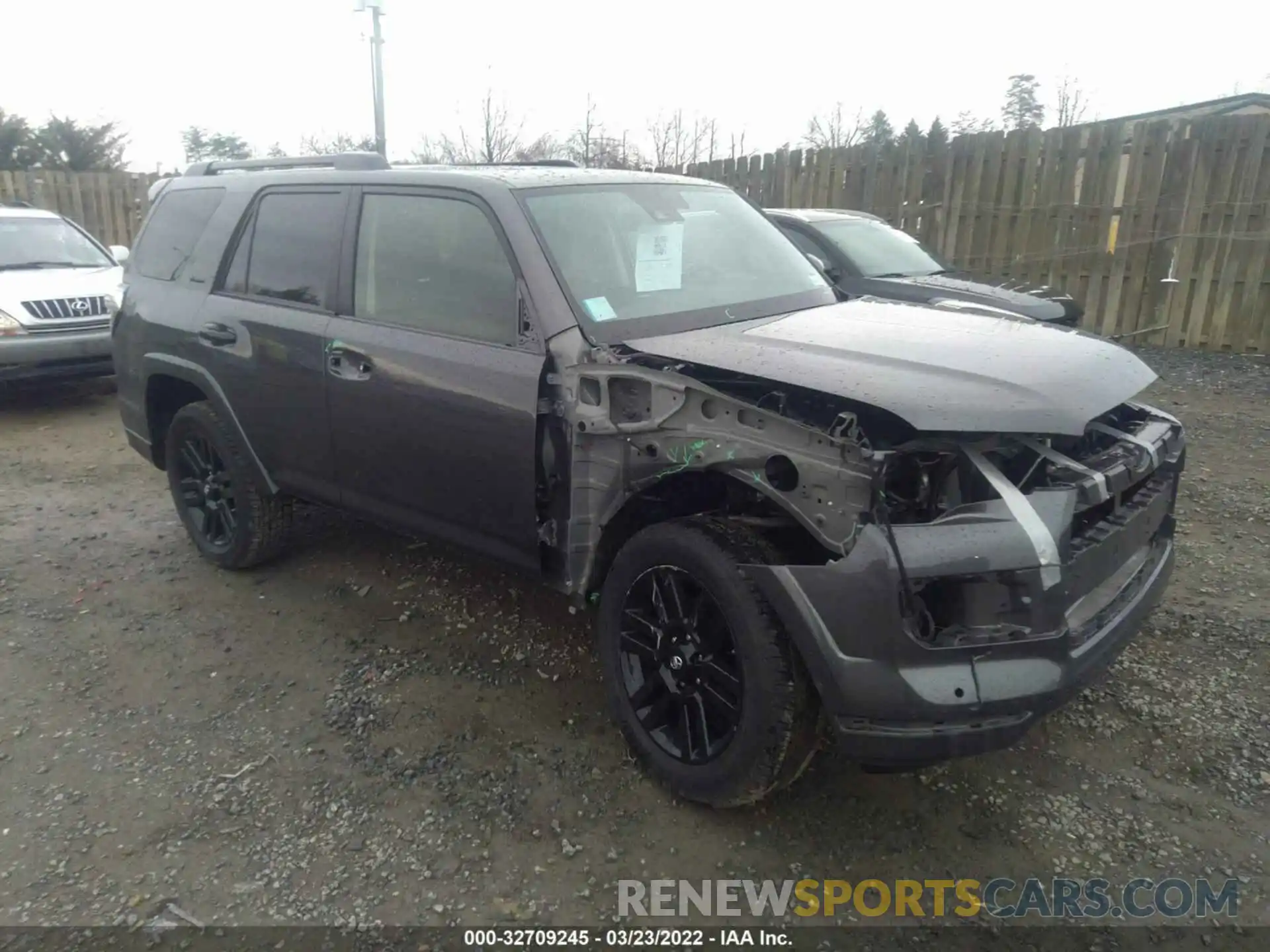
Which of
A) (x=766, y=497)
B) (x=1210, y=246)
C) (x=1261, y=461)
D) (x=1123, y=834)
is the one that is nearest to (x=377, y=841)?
(x=766, y=497)

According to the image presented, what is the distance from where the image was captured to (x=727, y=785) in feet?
8.44

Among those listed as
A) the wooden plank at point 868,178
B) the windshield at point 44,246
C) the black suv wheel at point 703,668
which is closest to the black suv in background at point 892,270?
the wooden plank at point 868,178

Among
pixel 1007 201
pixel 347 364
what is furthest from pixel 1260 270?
pixel 347 364

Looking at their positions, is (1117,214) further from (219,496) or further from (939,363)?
(219,496)

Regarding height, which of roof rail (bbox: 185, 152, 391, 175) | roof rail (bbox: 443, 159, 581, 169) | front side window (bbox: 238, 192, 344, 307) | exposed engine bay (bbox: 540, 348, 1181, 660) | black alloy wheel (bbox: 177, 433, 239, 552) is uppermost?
roof rail (bbox: 443, 159, 581, 169)

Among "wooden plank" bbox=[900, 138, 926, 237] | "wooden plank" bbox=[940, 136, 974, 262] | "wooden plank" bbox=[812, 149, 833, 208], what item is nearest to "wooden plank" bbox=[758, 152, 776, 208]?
"wooden plank" bbox=[812, 149, 833, 208]

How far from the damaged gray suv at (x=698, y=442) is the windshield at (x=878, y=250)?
3498 mm

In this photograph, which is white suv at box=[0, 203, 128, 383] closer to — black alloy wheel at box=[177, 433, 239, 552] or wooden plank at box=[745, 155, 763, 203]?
black alloy wheel at box=[177, 433, 239, 552]

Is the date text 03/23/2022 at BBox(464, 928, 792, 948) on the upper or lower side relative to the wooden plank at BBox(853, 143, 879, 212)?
lower

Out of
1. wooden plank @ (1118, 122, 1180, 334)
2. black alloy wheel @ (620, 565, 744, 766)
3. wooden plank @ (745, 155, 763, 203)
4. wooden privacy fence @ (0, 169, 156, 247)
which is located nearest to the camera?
black alloy wheel @ (620, 565, 744, 766)

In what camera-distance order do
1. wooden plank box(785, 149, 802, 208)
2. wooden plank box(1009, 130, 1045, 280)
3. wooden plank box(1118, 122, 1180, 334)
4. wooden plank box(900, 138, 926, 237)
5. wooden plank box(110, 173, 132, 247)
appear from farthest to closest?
wooden plank box(110, 173, 132, 247) < wooden plank box(785, 149, 802, 208) < wooden plank box(900, 138, 926, 237) < wooden plank box(1009, 130, 1045, 280) < wooden plank box(1118, 122, 1180, 334)

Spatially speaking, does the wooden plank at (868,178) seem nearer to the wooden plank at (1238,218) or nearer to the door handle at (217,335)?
the wooden plank at (1238,218)

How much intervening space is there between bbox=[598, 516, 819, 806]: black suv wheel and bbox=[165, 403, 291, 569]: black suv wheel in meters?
2.20

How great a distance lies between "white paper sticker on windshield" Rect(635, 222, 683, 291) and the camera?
3.29 m
